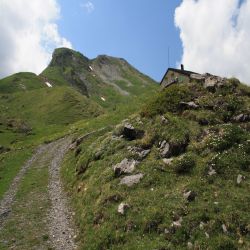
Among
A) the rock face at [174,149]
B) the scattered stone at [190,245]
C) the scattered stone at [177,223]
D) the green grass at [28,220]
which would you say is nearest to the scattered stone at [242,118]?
the rock face at [174,149]

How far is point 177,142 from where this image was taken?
31.2m

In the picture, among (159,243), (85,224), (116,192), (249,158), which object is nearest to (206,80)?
(249,158)

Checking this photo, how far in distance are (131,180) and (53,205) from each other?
998 centimetres

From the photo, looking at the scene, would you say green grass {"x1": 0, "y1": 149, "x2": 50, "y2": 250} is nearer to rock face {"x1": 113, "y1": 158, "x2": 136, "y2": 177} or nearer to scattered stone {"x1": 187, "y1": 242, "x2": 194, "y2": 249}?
rock face {"x1": 113, "y1": 158, "x2": 136, "y2": 177}

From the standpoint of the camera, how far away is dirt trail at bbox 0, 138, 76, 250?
2701cm

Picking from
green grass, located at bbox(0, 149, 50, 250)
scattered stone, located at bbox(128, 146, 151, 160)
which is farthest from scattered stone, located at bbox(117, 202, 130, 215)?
scattered stone, located at bbox(128, 146, 151, 160)

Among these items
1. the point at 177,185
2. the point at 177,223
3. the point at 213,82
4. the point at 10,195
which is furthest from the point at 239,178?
the point at 10,195

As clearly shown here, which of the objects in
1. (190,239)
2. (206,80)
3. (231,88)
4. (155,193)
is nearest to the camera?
(190,239)

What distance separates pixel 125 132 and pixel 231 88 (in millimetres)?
11631

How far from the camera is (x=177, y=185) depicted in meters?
26.7

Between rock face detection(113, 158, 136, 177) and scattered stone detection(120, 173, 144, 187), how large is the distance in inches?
41.0

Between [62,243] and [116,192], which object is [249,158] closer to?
[116,192]

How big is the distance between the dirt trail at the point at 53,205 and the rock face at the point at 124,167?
213 inches

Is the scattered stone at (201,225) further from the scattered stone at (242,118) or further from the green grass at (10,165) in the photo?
the green grass at (10,165)
